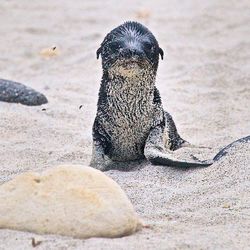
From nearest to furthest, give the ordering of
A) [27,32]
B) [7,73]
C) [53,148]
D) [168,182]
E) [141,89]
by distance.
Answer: [168,182], [141,89], [53,148], [7,73], [27,32]

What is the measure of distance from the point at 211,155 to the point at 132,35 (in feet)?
3.56

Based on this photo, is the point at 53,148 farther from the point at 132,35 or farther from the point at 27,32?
the point at 27,32

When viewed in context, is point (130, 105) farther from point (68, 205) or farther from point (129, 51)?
point (68, 205)

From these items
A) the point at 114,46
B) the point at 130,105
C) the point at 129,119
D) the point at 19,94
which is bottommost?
the point at 19,94

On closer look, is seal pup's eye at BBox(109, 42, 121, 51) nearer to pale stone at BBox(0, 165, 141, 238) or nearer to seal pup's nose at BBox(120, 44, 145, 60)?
seal pup's nose at BBox(120, 44, 145, 60)

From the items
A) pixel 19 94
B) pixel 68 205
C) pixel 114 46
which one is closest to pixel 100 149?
pixel 114 46

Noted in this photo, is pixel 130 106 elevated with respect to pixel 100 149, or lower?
elevated

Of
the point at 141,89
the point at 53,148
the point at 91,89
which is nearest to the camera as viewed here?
the point at 141,89

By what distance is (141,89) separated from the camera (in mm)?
5637

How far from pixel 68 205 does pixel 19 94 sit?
3589mm

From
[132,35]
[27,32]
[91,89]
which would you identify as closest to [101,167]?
[132,35]

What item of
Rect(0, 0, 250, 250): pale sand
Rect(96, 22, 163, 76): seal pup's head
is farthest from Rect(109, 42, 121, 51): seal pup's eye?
Rect(0, 0, 250, 250): pale sand

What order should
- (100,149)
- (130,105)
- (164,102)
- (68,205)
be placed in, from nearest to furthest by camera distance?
(68,205) → (130,105) → (100,149) → (164,102)

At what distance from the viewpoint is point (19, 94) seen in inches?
300
